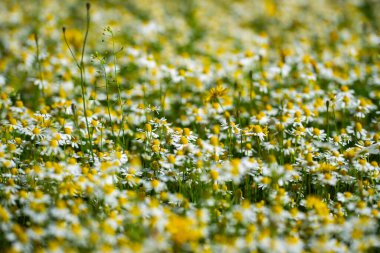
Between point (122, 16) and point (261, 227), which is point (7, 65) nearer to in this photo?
point (122, 16)

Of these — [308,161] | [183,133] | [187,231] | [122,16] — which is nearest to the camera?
[187,231]

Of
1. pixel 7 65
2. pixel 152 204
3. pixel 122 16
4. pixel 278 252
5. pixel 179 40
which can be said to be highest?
pixel 122 16

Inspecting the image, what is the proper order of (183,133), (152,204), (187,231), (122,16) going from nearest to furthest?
1. (187,231)
2. (152,204)
3. (183,133)
4. (122,16)

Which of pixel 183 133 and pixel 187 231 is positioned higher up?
pixel 183 133

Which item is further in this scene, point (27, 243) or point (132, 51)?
point (132, 51)

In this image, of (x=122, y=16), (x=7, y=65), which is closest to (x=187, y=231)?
(x=7, y=65)

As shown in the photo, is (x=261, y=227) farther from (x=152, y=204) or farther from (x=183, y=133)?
(x=183, y=133)

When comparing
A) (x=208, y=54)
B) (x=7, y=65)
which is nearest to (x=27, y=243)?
(x=7, y=65)
